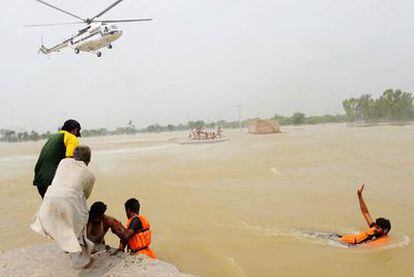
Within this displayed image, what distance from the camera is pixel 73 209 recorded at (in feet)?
11.5

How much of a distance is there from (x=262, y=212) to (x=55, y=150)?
516 cm

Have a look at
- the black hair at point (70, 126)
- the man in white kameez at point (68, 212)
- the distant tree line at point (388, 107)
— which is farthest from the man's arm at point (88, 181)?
the distant tree line at point (388, 107)

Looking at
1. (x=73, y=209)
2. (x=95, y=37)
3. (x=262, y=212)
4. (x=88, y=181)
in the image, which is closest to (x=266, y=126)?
(x=95, y=37)

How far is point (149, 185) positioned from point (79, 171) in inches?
363

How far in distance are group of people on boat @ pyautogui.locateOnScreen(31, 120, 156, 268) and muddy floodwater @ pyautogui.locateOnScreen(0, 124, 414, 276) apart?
1.32 m

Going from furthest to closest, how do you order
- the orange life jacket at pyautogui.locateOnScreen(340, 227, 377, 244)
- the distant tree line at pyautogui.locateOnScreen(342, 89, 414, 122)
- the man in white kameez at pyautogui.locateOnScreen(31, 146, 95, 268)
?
the distant tree line at pyautogui.locateOnScreen(342, 89, 414, 122) < the orange life jacket at pyautogui.locateOnScreen(340, 227, 377, 244) < the man in white kameez at pyautogui.locateOnScreen(31, 146, 95, 268)

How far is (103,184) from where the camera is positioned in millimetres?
13703

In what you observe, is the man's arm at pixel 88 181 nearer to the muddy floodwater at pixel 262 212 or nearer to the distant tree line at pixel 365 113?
the muddy floodwater at pixel 262 212

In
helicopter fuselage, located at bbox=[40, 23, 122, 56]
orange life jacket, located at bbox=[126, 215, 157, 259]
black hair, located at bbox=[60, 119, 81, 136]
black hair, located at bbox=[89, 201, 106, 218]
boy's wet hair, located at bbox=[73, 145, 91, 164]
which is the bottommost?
orange life jacket, located at bbox=[126, 215, 157, 259]

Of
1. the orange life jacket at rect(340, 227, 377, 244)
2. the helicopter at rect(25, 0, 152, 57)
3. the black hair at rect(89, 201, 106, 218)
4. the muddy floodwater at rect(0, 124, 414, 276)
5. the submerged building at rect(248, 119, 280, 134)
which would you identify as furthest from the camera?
the submerged building at rect(248, 119, 280, 134)

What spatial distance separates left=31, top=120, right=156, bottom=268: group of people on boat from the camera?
3449mm

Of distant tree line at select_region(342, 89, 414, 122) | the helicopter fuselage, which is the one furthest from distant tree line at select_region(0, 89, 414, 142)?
the helicopter fuselage

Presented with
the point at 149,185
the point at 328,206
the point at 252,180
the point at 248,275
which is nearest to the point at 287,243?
the point at 248,275

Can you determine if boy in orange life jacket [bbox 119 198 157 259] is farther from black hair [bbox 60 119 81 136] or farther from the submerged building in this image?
the submerged building
